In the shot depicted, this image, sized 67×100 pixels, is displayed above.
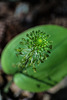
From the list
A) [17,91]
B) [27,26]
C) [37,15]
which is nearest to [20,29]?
[27,26]

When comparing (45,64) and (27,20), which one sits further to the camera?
(27,20)

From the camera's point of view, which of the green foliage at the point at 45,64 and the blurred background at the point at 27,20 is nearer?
the green foliage at the point at 45,64

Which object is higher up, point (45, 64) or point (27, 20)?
point (27, 20)

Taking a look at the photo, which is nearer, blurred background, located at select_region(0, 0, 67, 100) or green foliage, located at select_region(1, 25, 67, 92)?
green foliage, located at select_region(1, 25, 67, 92)

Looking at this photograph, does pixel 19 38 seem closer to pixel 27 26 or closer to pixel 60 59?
pixel 60 59
